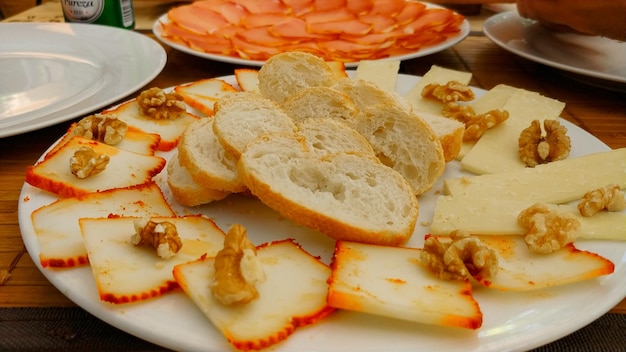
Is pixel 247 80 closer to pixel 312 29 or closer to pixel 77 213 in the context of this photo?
pixel 312 29

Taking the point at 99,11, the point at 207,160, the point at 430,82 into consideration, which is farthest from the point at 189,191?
the point at 99,11

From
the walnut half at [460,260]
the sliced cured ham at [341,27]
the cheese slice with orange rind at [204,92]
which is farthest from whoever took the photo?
the sliced cured ham at [341,27]

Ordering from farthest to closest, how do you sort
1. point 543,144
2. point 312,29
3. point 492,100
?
point 312,29 < point 492,100 < point 543,144

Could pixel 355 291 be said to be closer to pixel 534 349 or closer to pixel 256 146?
pixel 534 349

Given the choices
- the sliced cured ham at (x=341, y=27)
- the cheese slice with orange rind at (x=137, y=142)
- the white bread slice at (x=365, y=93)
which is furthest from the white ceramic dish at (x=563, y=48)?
the cheese slice with orange rind at (x=137, y=142)

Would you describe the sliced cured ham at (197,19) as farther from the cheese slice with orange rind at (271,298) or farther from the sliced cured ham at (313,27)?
the cheese slice with orange rind at (271,298)

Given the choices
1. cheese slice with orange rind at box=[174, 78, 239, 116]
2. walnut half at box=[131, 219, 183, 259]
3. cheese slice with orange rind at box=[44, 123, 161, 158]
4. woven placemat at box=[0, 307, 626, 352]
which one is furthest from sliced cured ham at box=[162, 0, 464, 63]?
woven placemat at box=[0, 307, 626, 352]
